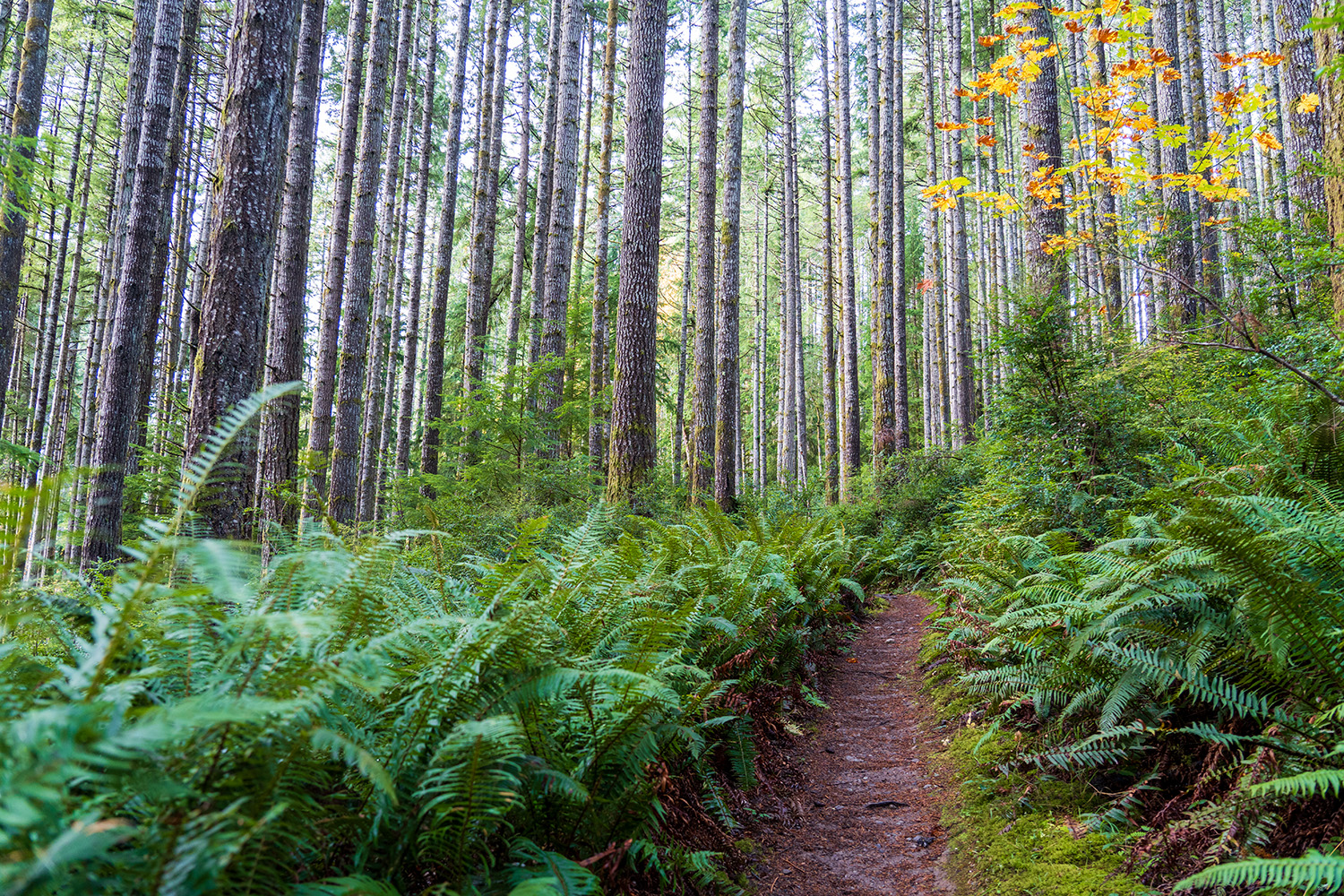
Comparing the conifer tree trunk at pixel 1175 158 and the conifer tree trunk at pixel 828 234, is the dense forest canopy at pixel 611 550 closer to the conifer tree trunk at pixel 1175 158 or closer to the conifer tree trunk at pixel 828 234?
the conifer tree trunk at pixel 1175 158

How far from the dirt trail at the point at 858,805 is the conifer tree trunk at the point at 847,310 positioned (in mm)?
9699

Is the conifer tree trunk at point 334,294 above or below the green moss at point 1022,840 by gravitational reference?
above

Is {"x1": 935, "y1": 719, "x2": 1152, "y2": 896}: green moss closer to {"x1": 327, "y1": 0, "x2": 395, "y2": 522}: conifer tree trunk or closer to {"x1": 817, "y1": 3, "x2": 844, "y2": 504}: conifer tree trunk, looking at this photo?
{"x1": 327, "y1": 0, "x2": 395, "y2": 522}: conifer tree trunk

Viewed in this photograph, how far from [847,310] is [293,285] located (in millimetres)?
11769

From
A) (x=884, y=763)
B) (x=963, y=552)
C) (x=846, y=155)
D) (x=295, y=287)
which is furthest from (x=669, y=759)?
(x=846, y=155)

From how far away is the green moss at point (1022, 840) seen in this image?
2.13 metres

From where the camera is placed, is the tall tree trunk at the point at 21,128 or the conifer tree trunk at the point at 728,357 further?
the conifer tree trunk at the point at 728,357

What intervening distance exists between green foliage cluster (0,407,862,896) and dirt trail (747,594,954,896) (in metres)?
0.33

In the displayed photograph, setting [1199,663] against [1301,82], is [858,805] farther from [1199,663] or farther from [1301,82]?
[1301,82]

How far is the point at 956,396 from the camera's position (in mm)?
15906

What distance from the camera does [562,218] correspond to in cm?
1155

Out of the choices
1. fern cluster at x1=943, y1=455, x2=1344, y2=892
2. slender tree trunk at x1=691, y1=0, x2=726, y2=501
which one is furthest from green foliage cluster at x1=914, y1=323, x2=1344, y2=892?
slender tree trunk at x1=691, y1=0, x2=726, y2=501

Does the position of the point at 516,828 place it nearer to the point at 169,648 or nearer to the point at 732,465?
the point at 169,648

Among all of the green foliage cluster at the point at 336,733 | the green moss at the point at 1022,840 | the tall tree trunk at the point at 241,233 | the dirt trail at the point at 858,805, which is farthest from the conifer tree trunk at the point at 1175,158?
the tall tree trunk at the point at 241,233
